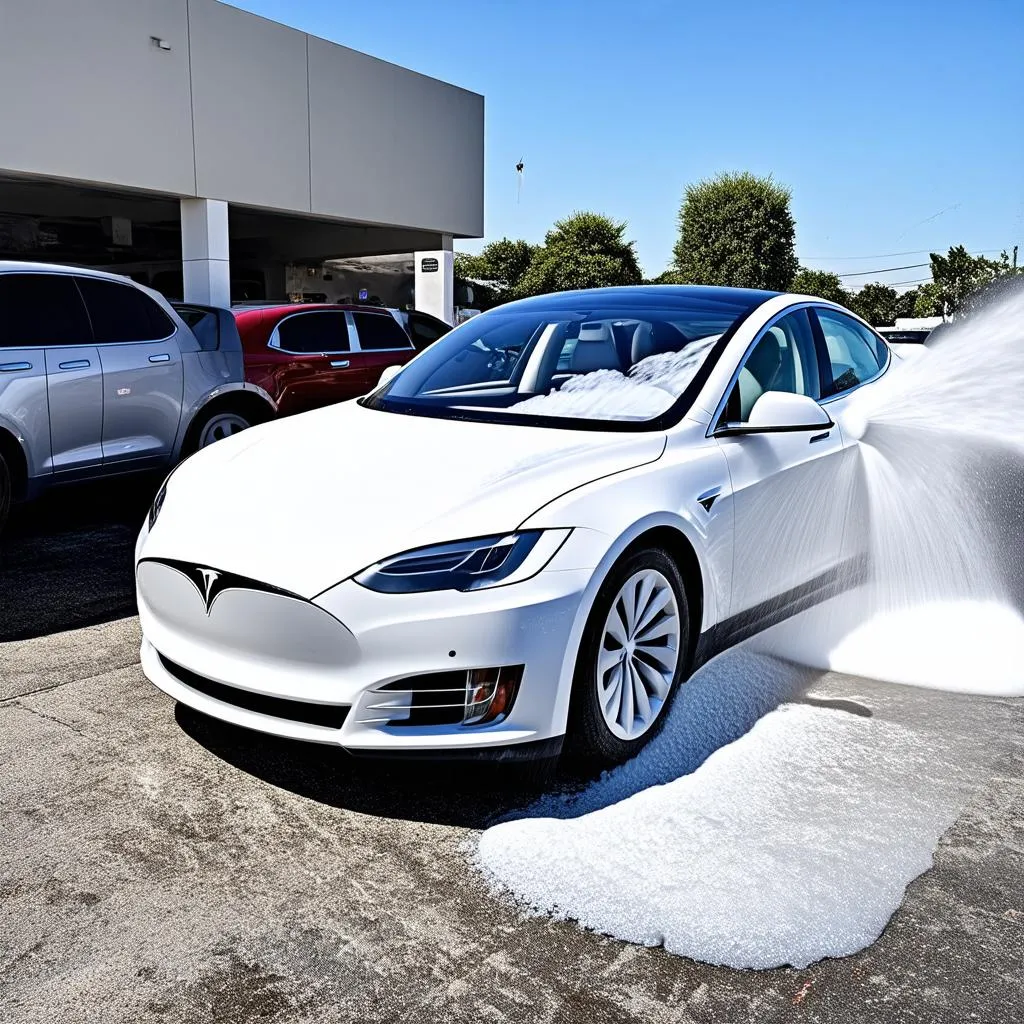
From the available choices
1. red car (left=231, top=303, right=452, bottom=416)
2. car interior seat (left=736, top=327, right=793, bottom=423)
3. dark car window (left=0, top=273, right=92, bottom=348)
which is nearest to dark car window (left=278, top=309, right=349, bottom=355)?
red car (left=231, top=303, right=452, bottom=416)

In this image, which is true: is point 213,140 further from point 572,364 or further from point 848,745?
point 848,745

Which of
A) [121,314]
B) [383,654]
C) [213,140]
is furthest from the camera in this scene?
[213,140]

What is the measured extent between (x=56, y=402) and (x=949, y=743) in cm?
515

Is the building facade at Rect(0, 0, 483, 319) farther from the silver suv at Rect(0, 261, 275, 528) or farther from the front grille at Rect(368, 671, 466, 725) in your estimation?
the front grille at Rect(368, 671, 466, 725)

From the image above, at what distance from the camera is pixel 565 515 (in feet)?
9.84

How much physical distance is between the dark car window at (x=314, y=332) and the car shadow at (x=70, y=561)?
5.23ft

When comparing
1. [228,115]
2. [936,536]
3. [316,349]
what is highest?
[228,115]

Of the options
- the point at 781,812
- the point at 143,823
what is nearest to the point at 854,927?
the point at 781,812

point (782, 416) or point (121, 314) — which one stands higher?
point (121, 314)

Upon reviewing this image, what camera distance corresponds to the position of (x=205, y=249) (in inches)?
576

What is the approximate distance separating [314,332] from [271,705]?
20.8 ft

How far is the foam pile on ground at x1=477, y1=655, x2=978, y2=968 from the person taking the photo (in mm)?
2471

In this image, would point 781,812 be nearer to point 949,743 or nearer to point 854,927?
point 854,927

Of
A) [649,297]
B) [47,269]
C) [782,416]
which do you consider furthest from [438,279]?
[782,416]
